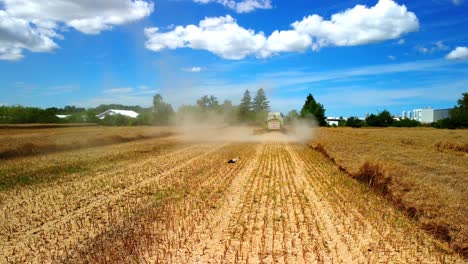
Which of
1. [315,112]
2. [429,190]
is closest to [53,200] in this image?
[429,190]

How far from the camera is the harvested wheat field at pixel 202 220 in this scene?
727 cm

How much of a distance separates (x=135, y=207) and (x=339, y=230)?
606 cm

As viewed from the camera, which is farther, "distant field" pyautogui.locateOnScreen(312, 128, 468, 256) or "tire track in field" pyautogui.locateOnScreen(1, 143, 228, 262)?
"distant field" pyautogui.locateOnScreen(312, 128, 468, 256)

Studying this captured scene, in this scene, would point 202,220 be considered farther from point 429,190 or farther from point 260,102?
point 260,102

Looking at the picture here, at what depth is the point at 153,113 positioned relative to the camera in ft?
260

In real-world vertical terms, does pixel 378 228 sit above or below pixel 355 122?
below

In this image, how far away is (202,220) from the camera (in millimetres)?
9578

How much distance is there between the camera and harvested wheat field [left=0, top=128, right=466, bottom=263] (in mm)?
7273

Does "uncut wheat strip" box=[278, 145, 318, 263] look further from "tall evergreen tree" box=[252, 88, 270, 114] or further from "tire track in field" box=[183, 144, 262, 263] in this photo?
"tall evergreen tree" box=[252, 88, 270, 114]

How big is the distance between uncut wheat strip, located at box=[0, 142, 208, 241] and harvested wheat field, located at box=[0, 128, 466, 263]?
0.11 ft

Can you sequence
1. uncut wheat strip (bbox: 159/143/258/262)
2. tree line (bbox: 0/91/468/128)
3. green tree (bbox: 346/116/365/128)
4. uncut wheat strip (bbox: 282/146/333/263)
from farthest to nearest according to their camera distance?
green tree (bbox: 346/116/365/128) < tree line (bbox: 0/91/468/128) < uncut wheat strip (bbox: 159/143/258/262) < uncut wheat strip (bbox: 282/146/333/263)

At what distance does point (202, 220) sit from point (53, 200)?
18.1ft

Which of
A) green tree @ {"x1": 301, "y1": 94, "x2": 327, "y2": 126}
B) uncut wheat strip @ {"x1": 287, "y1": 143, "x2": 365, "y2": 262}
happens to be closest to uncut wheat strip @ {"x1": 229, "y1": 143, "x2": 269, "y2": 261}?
uncut wheat strip @ {"x1": 287, "y1": 143, "x2": 365, "y2": 262}

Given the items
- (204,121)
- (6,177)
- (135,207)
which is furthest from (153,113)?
(135,207)
